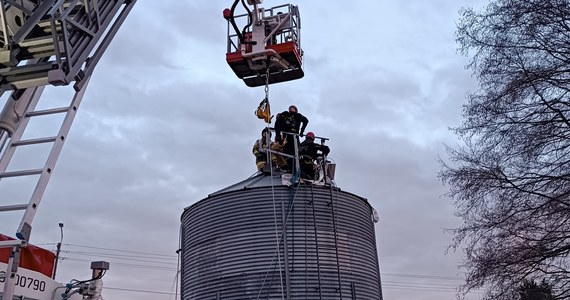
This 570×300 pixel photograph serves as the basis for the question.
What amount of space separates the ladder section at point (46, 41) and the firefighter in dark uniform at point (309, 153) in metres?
5.87

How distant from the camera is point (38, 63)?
6.30 meters

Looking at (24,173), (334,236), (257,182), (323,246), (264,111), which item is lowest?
(24,173)

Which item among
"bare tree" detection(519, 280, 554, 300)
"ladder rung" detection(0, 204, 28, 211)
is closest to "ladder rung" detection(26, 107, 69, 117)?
"ladder rung" detection(0, 204, 28, 211)

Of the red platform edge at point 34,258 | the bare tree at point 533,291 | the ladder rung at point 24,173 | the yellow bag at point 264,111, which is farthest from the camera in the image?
the yellow bag at point 264,111

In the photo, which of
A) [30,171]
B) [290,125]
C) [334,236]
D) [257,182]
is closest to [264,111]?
[290,125]

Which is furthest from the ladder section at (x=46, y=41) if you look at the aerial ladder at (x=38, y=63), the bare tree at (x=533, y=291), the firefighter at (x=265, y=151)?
the bare tree at (x=533, y=291)

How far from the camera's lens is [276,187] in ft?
36.7

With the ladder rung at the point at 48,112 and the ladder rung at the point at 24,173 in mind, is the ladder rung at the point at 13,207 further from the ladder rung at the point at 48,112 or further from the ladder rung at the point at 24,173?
the ladder rung at the point at 48,112

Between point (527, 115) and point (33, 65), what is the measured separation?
760 cm

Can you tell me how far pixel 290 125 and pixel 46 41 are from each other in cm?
669

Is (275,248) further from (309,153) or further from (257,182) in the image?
(309,153)

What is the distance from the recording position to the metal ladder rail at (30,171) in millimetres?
5133

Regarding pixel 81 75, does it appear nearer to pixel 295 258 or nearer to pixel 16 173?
pixel 16 173

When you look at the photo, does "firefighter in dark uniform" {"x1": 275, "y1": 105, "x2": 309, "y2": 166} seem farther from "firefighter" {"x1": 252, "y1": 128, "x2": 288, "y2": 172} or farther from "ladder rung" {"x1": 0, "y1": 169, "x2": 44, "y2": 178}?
"ladder rung" {"x1": 0, "y1": 169, "x2": 44, "y2": 178}
